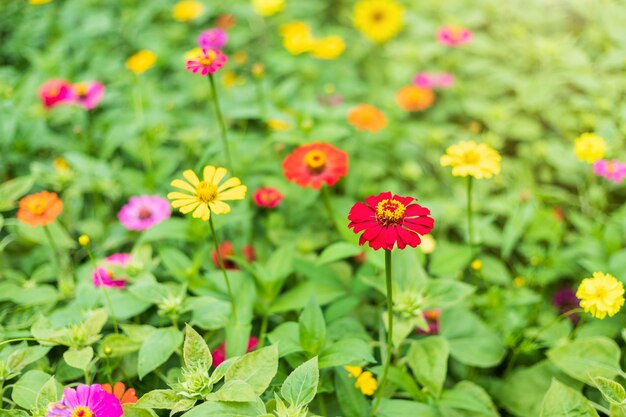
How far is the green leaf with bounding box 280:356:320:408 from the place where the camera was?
3.76ft

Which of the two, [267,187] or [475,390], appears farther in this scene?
[267,187]

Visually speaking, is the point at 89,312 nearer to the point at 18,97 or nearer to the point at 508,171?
Result: the point at 18,97

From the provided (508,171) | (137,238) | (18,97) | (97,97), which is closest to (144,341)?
(137,238)

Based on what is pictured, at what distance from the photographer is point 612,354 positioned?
1.42 meters

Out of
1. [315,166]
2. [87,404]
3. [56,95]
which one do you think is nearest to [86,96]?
[56,95]

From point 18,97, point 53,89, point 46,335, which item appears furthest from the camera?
point 18,97

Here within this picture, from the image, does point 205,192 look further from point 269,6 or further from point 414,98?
point 269,6

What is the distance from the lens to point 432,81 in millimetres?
2529

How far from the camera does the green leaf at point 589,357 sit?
55.1 inches

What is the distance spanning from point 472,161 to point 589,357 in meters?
0.63

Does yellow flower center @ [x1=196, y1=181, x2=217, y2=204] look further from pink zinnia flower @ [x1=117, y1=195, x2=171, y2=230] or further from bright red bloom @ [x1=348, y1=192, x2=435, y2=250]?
pink zinnia flower @ [x1=117, y1=195, x2=171, y2=230]

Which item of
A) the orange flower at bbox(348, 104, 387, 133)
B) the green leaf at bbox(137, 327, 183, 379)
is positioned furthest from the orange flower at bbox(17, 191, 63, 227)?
the orange flower at bbox(348, 104, 387, 133)

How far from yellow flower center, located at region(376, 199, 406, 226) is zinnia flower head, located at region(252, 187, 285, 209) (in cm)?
74

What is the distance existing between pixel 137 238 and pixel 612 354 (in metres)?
1.59
